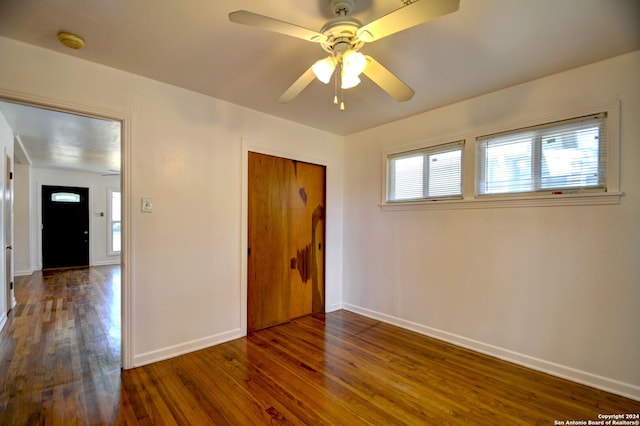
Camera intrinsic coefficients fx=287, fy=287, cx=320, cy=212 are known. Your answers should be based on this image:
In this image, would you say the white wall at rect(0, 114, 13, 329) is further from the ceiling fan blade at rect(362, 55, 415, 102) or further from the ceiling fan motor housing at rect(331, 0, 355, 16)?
the ceiling fan blade at rect(362, 55, 415, 102)

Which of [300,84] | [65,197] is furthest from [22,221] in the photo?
[300,84]

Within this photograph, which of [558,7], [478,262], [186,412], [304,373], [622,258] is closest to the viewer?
[558,7]

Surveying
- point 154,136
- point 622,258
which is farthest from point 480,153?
point 154,136

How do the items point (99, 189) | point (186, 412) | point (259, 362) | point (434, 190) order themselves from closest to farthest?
point (186, 412) < point (259, 362) < point (434, 190) < point (99, 189)

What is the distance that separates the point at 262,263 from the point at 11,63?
2570mm

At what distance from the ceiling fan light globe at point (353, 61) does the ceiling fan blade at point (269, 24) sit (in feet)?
0.51

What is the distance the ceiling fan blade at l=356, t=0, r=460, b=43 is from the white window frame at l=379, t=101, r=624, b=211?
183cm

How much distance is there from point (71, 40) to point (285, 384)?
9.34ft

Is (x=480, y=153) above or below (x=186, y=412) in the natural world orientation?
above

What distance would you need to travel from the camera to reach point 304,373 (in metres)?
2.36

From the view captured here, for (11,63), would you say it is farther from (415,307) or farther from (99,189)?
Result: (99,189)

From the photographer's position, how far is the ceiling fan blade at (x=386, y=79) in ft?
5.45

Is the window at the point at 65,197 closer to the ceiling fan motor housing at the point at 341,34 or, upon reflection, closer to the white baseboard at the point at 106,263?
the white baseboard at the point at 106,263

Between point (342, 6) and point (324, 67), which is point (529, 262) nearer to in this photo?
point (324, 67)
